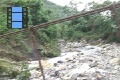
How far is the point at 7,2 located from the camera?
15555mm

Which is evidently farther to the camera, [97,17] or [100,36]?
[97,17]

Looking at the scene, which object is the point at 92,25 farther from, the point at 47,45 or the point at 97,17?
the point at 47,45

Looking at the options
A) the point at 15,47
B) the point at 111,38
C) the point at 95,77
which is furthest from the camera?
the point at 111,38

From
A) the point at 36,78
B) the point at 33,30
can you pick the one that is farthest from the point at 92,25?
the point at 33,30

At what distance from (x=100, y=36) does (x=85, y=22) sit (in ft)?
16.1

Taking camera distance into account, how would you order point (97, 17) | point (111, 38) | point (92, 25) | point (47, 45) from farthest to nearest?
point (92, 25), point (97, 17), point (111, 38), point (47, 45)

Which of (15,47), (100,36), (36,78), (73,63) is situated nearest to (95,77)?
(36,78)

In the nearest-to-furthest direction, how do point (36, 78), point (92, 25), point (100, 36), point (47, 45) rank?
point (36, 78)
point (47, 45)
point (100, 36)
point (92, 25)

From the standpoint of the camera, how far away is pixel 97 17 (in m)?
21.6

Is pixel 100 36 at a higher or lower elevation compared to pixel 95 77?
higher

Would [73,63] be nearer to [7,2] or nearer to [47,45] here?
[47,45]

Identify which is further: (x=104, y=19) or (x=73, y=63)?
(x=104, y=19)

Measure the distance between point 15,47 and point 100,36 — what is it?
8236mm

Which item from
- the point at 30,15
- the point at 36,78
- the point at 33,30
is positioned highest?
the point at 30,15
